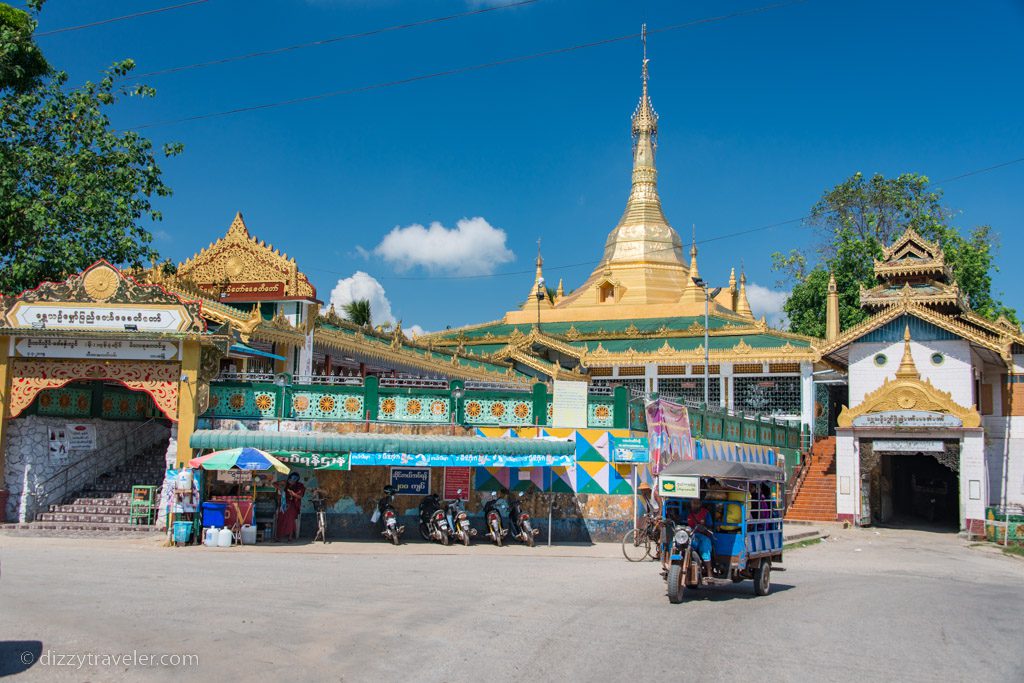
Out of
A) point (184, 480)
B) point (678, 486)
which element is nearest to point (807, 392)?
point (678, 486)

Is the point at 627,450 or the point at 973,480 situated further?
the point at 973,480

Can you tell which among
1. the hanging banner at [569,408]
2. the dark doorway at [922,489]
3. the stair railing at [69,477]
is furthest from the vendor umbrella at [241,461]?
the dark doorway at [922,489]

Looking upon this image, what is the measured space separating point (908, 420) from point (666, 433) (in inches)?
372

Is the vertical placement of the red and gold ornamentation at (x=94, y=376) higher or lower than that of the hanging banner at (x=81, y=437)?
higher

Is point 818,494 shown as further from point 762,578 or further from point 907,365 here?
point 762,578

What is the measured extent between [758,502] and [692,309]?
104 feet

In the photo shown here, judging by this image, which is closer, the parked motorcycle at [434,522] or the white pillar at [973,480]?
the parked motorcycle at [434,522]

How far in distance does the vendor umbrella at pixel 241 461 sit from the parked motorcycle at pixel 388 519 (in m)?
2.50

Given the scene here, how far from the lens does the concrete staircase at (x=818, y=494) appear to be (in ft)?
94.8

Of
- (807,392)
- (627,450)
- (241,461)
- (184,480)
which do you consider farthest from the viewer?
(807,392)

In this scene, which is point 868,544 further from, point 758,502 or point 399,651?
point 399,651

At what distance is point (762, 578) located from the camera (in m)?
13.3

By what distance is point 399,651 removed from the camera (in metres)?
8.70

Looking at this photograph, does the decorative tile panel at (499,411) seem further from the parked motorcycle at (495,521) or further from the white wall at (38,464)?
the white wall at (38,464)
